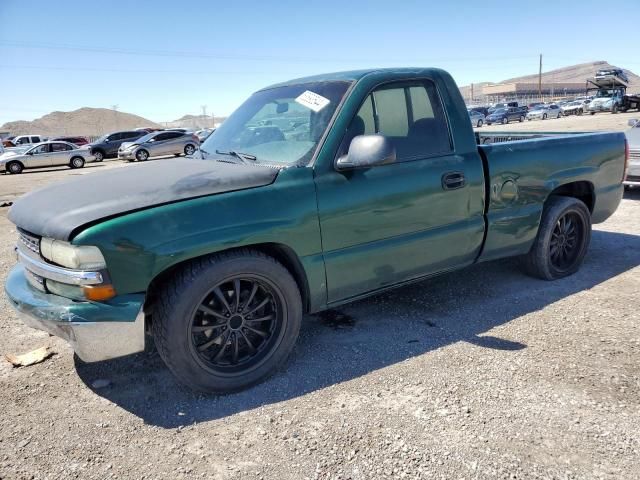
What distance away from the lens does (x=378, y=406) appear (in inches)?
108

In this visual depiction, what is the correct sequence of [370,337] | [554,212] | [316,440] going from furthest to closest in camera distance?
[554,212]
[370,337]
[316,440]

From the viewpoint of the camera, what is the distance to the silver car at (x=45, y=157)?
23719 millimetres

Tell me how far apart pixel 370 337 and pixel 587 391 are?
4.67 ft

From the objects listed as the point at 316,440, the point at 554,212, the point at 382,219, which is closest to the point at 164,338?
the point at 316,440

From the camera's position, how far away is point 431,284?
4.59 metres

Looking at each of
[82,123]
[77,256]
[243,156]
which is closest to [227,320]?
[77,256]

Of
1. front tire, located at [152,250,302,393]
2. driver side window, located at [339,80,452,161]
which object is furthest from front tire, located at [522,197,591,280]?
front tire, located at [152,250,302,393]

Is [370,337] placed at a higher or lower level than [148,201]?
lower

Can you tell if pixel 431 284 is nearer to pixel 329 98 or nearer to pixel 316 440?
pixel 329 98

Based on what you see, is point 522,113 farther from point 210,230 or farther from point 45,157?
point 210,230

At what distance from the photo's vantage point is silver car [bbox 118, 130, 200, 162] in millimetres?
24859

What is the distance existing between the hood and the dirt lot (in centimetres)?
110

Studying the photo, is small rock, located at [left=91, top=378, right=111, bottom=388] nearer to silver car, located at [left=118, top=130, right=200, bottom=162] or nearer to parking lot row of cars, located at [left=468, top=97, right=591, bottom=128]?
silver car, located at [left=118, top=130, right=200, bottom=162]

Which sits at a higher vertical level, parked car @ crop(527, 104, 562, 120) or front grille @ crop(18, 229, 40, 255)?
front grille @ crop(18, 229, 40, 255)
